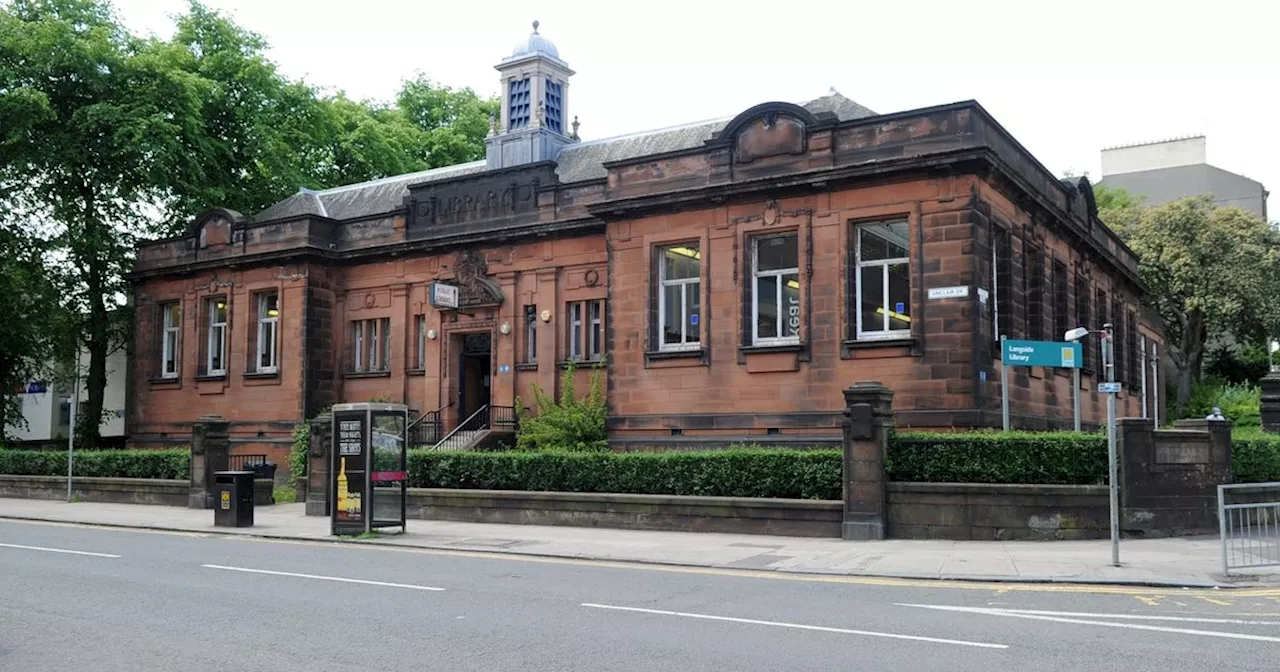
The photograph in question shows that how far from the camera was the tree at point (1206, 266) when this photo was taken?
45.4 metres

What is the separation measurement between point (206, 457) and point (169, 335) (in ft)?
38.0

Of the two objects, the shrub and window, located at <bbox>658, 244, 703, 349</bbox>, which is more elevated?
window, located at <bbox>658, 244, 703, 349</bbox>

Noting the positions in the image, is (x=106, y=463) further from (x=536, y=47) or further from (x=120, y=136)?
→ (x=536, y=47)

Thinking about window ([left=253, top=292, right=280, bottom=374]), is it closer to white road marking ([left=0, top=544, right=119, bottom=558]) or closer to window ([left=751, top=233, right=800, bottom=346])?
window ([left=751, top=233, right=800, bottom=346])

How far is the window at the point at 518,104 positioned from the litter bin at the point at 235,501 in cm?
1537

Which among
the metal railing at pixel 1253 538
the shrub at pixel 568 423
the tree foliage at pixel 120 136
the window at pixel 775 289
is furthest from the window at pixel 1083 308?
the tree foliage at pixel 120 136

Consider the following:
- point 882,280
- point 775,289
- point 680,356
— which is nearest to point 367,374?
point 680,356

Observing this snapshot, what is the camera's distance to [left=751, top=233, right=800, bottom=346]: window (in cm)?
2308

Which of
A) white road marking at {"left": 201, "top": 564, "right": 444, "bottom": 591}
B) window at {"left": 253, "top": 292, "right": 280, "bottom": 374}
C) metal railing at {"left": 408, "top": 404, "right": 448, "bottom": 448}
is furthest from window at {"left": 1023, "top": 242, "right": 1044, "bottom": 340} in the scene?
window at {"left": 253, "top": 292, "right": 280, "bottom": 374}

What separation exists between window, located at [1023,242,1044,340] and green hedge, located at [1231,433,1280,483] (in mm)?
6010

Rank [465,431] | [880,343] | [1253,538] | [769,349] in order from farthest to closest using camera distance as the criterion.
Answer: [465,431] < [769,349] < [880,343] < [1253,538]

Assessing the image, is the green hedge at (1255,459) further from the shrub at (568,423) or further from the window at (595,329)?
the window at (595,329)

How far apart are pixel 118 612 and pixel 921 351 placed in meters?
15.2

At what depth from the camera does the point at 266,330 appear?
107 ft
